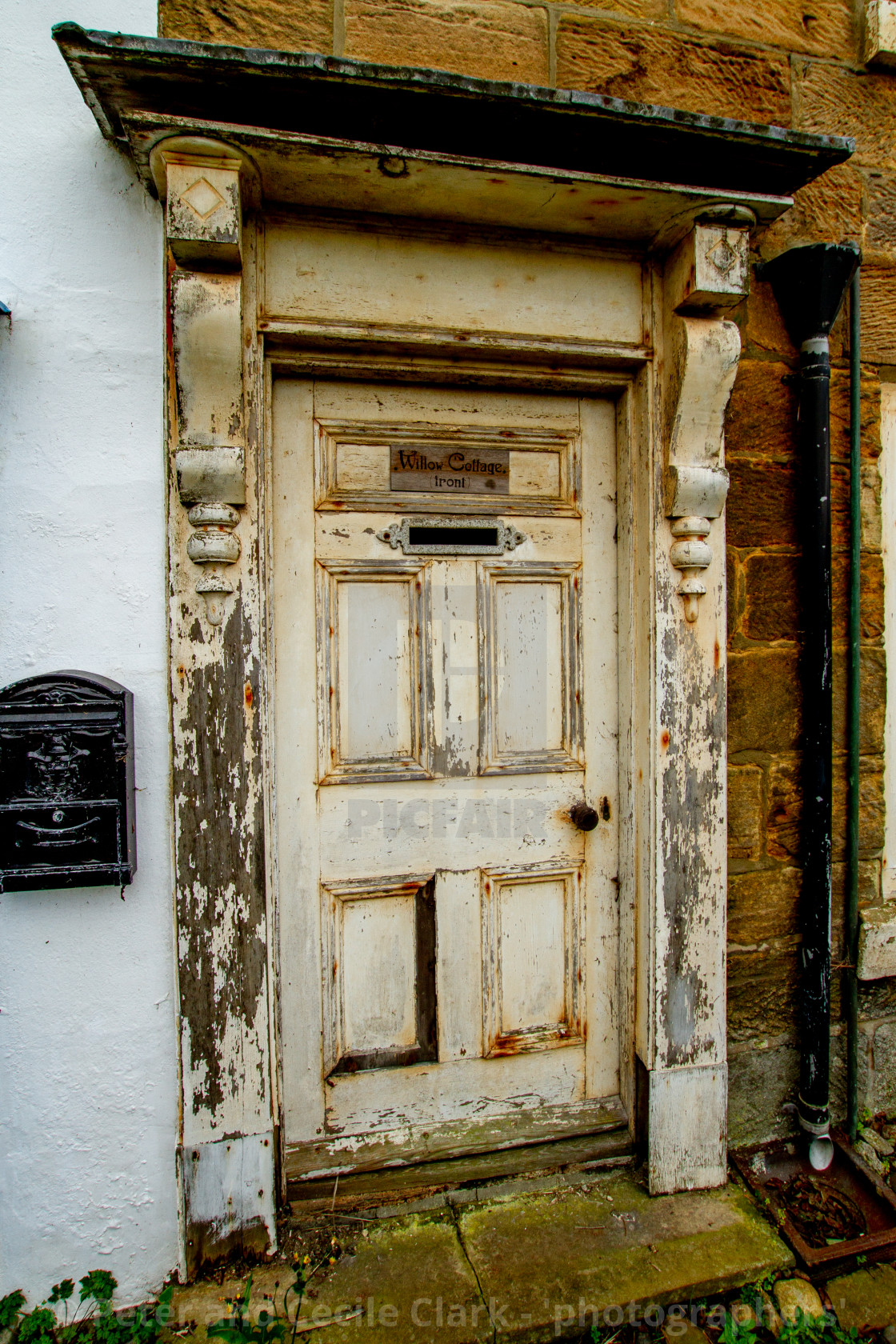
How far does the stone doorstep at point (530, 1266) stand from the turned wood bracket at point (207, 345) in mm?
1768

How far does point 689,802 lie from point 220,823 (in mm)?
1363

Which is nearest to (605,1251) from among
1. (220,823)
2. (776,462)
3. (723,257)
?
(220,823)

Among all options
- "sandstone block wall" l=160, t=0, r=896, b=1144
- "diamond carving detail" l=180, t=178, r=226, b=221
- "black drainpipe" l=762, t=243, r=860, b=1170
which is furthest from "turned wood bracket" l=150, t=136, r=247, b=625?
"black drainpipe" l=762, t=243, r=860, b=1170

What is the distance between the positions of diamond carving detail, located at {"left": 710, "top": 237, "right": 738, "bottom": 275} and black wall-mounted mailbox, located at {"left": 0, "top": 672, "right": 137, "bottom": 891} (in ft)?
6.51

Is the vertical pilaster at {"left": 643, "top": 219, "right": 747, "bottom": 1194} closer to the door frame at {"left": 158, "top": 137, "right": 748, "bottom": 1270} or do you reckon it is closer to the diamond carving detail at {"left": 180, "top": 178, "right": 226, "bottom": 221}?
the door frame at {"left": 158, "top": 137, "right": 748, "bottom": 1270}

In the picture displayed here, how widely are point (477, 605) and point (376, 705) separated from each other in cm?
44

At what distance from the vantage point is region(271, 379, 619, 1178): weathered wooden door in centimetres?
208

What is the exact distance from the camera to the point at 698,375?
6.54 feet

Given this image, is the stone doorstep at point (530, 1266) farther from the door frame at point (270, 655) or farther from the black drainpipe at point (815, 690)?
the black drainpipe at point (815, 690)

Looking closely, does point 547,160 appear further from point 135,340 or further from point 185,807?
point 185,807

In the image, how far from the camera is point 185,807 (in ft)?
6.06

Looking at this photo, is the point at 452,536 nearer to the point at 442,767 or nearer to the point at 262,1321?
the point at 442,767

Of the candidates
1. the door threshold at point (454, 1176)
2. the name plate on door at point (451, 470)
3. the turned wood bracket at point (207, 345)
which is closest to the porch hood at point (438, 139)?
the turned wood bracket at point (207, 345)

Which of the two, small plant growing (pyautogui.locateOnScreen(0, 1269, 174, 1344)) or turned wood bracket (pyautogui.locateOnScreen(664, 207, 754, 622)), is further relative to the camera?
turned wood bracket (pyautogui.locateOnScreen(664, 207, 754, 622))
